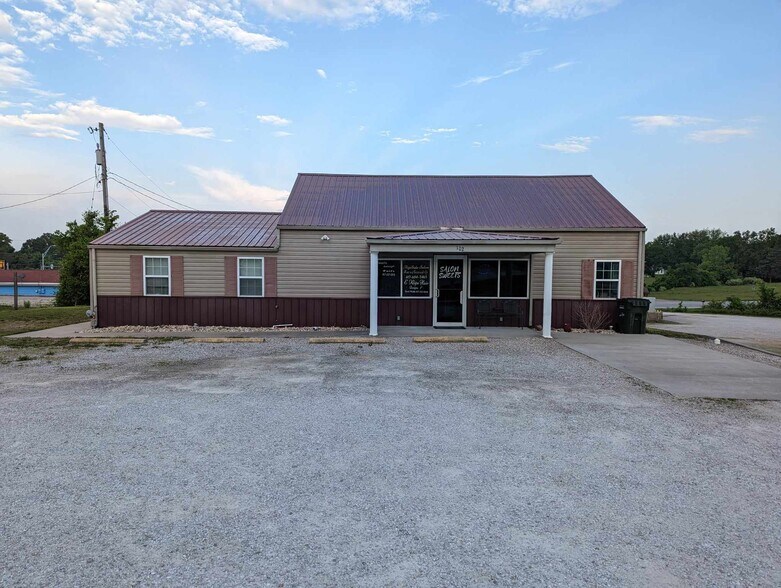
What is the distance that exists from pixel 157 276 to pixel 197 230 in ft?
6.85

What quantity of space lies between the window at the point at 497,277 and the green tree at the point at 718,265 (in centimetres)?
5945

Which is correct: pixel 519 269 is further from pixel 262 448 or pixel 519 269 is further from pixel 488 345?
pixel 262 448

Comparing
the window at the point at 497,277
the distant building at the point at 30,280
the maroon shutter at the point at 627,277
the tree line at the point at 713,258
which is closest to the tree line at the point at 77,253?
the window at the point at 497,277

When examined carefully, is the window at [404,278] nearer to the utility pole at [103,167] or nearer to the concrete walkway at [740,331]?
the concrete walkway at [740,331]

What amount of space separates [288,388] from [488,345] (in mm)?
6197

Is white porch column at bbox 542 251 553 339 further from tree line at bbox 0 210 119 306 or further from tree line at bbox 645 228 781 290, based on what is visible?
tree line at bbox 645 228 781 290

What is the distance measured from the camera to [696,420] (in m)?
5.85

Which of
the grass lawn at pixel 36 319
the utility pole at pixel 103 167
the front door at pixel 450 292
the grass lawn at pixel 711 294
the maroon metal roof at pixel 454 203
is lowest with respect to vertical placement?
the grass lawn at pixel 36 319

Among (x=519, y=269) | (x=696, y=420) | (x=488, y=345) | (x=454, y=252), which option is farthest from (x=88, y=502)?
(x=519, y=269)

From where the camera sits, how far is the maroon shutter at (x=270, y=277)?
1511 cm

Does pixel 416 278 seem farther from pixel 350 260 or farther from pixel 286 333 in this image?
pixel 286 333

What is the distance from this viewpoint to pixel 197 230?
16203 millimetres

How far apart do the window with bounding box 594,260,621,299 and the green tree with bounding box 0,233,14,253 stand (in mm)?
119251

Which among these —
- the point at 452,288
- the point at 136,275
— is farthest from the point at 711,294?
the point at 136,275
